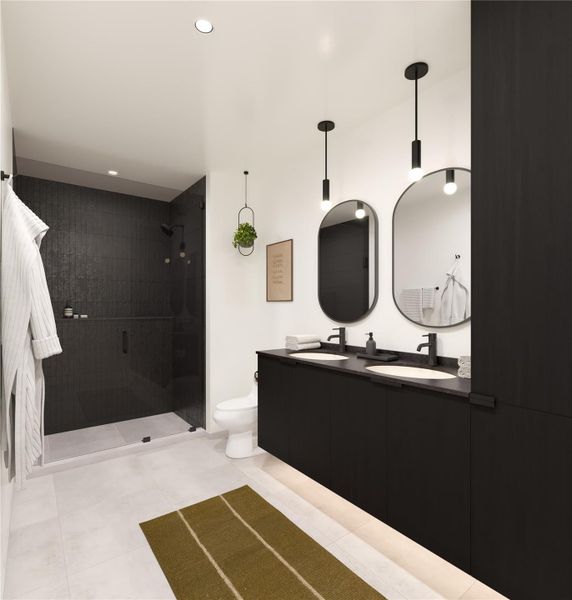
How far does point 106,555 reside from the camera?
1.84 metres

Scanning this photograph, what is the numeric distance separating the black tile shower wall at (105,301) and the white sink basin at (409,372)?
2.86 metres

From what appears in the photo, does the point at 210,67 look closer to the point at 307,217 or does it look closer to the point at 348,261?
the point at 307,217

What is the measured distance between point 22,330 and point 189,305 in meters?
2.31

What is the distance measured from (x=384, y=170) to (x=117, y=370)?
3300 millimetres

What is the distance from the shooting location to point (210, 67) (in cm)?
198

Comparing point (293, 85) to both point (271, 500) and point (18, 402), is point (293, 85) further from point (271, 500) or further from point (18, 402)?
point (271, 500)

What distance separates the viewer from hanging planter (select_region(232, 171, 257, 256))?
336cm

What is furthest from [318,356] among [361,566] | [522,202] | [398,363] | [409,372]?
[522,202]

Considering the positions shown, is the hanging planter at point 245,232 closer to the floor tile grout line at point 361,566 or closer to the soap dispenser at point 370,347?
the soap dispenser at point 370,347

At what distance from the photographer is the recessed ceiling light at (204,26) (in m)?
1.65

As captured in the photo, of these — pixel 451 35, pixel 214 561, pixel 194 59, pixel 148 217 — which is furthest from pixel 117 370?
pixel 451 35

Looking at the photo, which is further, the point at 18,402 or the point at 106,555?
the point at 106,555

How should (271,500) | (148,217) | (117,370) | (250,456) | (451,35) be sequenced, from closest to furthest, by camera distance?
(451,35), (271,500), (250,456), (117,370), (148,217)

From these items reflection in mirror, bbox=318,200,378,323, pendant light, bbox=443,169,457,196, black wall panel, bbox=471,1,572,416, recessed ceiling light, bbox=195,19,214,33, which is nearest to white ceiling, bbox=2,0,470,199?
recessed ceiling light, bbox=195,19,214,33
